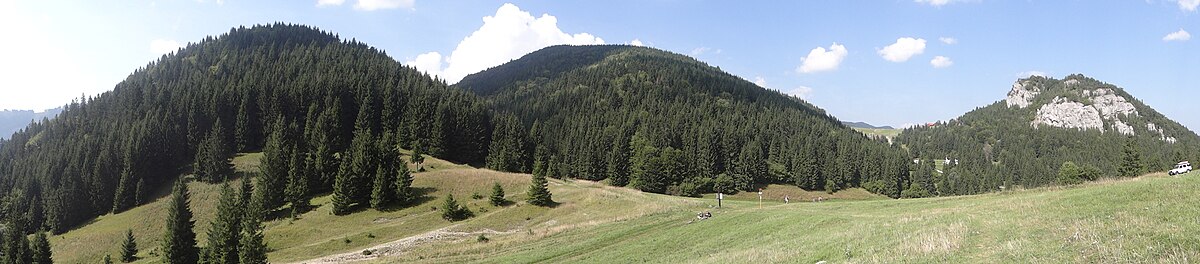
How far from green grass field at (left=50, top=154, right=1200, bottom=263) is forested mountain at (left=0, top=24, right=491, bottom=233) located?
6.70 metres

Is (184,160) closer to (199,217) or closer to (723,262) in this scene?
(199,217)

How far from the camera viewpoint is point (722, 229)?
36.6 meters

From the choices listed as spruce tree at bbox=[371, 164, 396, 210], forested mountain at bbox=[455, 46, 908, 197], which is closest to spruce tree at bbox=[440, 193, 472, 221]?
spruce tree at bbox=[371, 164, 396, 210]

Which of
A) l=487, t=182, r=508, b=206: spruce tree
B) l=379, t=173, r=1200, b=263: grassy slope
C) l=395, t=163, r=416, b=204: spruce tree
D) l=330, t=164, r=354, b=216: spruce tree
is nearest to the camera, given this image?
l=379, t=173, r=1200, b=263: grassy slope

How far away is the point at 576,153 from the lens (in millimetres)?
132375

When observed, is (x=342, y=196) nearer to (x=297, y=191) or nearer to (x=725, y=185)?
(x=297, y=191)

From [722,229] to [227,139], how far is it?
12174cm

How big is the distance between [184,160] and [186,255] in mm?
75366

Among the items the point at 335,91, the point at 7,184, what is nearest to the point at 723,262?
the point at 335,91

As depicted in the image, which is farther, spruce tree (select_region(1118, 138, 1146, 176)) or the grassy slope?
spruce tree (select_region(1118, 138, 1146, 176))

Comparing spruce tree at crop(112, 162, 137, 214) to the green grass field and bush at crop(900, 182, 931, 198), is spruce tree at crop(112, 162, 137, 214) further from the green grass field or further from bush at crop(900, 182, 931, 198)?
bush at crop(900, 182, 931, 198)

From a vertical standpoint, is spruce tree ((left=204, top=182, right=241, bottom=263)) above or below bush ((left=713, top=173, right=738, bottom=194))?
below

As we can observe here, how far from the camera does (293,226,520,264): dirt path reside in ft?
148

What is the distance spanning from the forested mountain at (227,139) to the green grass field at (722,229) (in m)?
6.70
